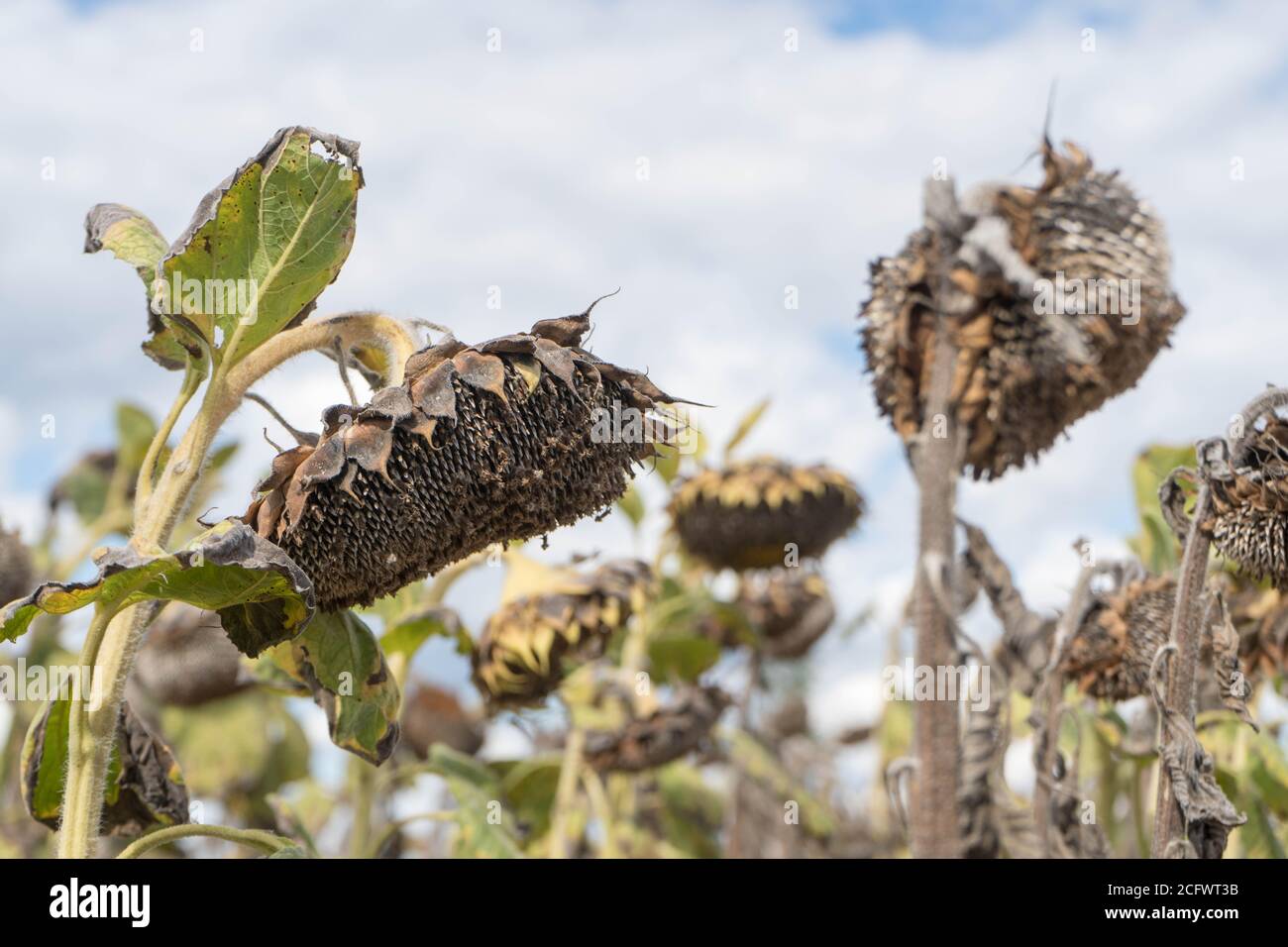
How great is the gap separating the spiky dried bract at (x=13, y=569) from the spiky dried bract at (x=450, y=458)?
3737 mm

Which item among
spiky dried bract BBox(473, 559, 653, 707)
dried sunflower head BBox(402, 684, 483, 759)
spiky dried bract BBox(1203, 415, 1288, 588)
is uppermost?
dried sunflower head BBox(402, 684, 483, 759)

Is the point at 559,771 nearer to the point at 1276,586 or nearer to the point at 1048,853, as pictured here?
the point at 1048,853

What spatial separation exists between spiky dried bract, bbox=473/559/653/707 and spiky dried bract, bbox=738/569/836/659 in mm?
2072

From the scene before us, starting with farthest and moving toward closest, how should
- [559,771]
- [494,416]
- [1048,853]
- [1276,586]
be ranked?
[559,771] → [1048,853] → [1276,586] → [494,416]

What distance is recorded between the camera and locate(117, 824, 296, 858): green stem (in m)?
1.88

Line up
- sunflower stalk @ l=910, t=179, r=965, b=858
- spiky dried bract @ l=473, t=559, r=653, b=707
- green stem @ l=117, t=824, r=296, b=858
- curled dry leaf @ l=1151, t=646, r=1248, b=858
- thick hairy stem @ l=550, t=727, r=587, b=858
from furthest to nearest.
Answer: thick hairy stem @ l=550, t=727, r=587, b=858 < spiky dried bract @ l=473, t=559, r=653, b=707 < sunflower stalk @ l=910, t=179, r=965, b=858 < curled dry leaf @ l=1151, t=646, r=1248, b=858 < green stem @ l=117, t=824, r=296, b=858

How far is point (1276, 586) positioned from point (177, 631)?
17.3ft

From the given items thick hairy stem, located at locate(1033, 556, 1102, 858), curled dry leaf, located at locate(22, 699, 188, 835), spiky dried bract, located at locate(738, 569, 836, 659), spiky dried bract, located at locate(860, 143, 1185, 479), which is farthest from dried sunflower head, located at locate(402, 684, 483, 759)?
curled dry leaf, located at locate(22, 699, 188, 835)

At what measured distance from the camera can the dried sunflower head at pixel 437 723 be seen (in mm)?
7973

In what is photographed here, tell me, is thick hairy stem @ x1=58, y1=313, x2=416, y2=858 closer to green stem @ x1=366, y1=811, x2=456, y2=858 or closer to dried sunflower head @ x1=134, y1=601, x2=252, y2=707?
green stem @ x1=366, y1=811, x2=456, y2=858

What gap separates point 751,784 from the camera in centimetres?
623

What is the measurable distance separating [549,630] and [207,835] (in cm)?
183
